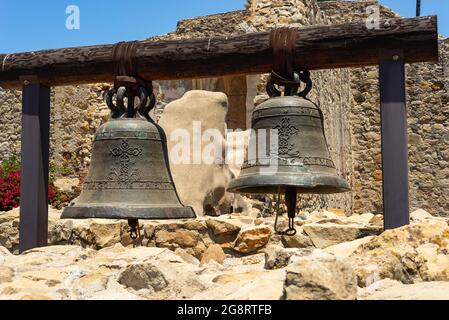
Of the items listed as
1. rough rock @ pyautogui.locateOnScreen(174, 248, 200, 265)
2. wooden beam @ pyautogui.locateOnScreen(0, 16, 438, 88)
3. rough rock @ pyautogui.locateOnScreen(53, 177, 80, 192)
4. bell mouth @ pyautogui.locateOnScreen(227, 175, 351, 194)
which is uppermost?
wooden beam @ pyautogui.locateOnScreen(0, 16, 438, 88)

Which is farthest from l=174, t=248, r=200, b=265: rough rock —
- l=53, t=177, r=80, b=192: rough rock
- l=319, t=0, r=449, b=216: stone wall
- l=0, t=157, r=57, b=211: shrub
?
l=319, t=0, r=449, b=216: stone wall

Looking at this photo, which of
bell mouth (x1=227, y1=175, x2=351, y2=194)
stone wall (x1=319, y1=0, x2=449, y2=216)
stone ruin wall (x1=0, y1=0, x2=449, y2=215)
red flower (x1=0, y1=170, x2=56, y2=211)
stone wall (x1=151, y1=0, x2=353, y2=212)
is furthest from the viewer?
stone wall (x1=319, y1=0, x2=449, y2=216)

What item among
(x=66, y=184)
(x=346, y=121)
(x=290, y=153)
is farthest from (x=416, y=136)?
(x=290, y=153)

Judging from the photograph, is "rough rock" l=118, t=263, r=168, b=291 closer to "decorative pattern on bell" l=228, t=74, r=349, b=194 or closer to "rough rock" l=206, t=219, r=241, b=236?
"decorative pattern on bell" l=228, t=74, r=349, b=194

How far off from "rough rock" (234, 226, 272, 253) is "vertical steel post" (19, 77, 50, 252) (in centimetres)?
176

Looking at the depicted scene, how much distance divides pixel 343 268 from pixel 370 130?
411 inches

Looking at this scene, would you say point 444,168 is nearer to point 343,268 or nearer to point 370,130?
point 370,130

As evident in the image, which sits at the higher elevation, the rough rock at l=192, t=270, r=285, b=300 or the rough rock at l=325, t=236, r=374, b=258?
the rough rock at l=325, t=236, r=374, b=258

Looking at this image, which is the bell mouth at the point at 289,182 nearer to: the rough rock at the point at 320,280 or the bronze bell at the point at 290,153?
the bronze bell at the point at 290,153

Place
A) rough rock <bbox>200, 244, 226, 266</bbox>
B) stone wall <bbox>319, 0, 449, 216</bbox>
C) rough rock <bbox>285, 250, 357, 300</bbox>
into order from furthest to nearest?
stone wall <bbox>319, 0, 449, 216</bbox>
rough rock <bbox>200, 244, 226, 266</bbox>
rough rock <bbox>285, 250, 357, 300</bbox>

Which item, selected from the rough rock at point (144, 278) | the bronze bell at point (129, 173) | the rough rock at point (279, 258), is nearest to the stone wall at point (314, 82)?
the bronze bell at point (129, 173)

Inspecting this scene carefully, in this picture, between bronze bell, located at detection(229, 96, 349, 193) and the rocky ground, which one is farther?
bronze bell, located at detection(229, 96, 349, 193)

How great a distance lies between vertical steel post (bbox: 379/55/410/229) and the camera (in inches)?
144

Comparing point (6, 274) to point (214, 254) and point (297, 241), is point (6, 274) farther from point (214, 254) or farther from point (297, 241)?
point (297, 241)
